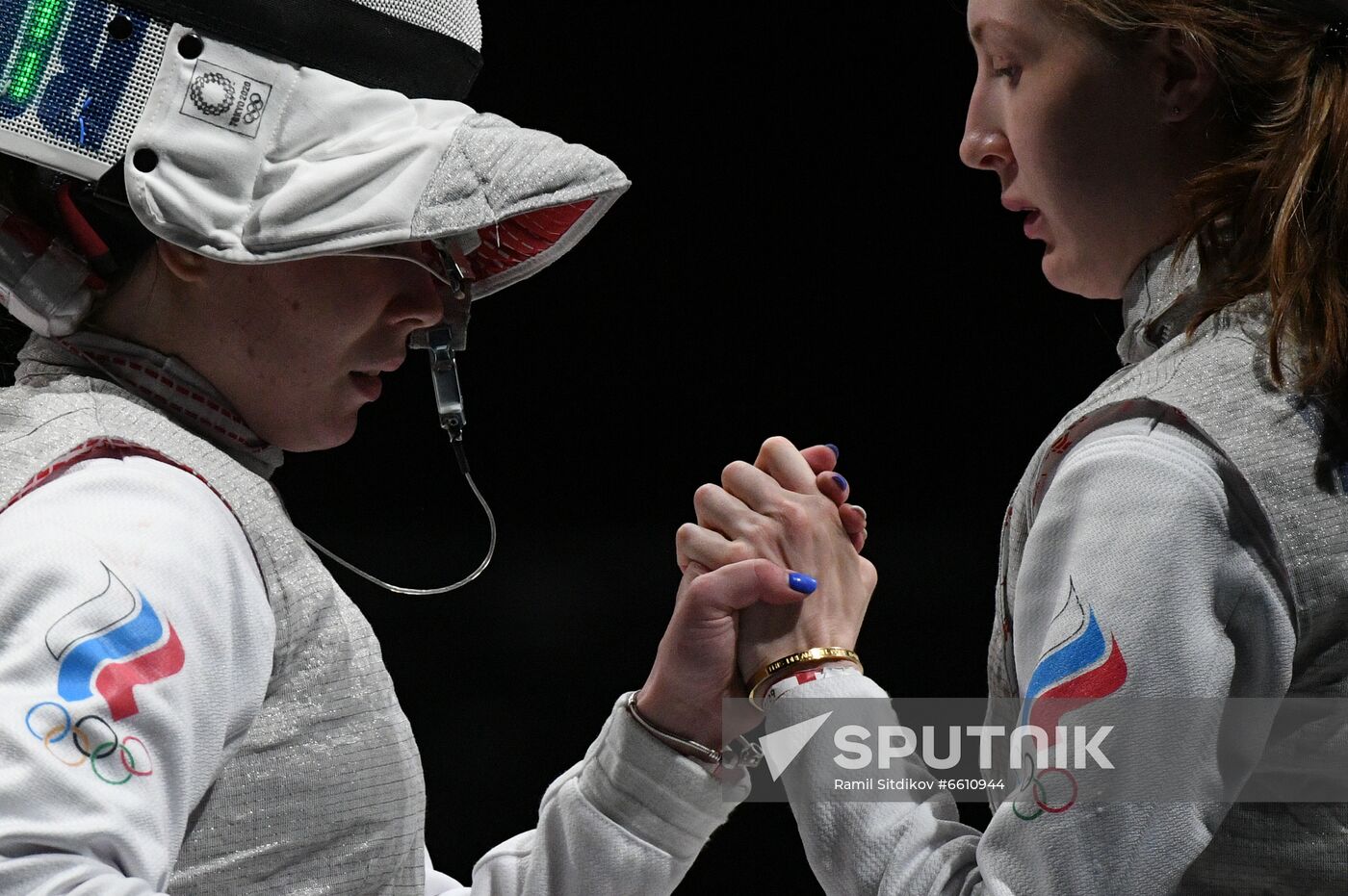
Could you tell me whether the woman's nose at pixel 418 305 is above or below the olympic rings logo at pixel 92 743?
above

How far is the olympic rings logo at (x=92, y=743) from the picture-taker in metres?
0.79

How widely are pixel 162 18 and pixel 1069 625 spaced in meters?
0.72

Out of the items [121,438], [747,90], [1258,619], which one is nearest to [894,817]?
[1258,619]

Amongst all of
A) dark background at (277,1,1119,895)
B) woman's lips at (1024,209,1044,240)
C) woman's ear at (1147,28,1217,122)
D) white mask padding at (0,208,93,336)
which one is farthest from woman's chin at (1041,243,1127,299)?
dark background at (277,1,1119,895)

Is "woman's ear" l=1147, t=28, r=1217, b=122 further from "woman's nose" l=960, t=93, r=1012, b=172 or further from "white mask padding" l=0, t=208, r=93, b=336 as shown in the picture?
"white mask padding" l=0, t=208, r=93, b=336

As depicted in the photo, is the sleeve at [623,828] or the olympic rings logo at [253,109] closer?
the olympic rings logo at [253,109]

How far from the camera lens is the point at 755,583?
1146 millimetres

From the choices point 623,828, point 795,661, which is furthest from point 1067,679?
point 623,828

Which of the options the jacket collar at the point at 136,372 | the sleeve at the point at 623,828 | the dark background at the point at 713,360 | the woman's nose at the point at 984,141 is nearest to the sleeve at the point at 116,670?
the jacket collar at the point at 136,372

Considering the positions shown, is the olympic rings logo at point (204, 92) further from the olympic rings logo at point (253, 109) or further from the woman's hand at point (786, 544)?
the woman's hand at point (786, 544)

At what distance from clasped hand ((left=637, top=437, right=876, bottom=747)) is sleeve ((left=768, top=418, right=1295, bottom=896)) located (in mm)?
244

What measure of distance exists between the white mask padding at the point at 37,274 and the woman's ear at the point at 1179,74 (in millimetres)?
772

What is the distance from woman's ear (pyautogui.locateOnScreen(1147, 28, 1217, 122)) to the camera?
100cm

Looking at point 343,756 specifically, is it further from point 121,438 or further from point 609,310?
point 609,310
